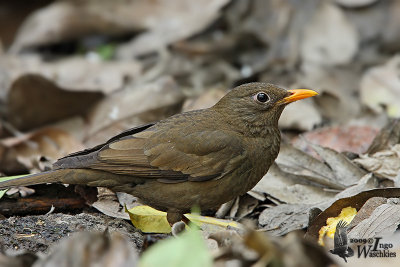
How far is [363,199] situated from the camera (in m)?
4.89

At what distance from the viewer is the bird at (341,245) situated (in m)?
3.97

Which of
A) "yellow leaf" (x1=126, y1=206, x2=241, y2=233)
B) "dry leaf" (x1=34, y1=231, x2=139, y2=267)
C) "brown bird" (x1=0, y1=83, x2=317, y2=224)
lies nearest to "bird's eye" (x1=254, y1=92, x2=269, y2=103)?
"brown bird" (x1=0, y1=83, x2=317, y2=224)

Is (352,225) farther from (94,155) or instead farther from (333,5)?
(333,5)

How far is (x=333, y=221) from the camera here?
4.77 metres

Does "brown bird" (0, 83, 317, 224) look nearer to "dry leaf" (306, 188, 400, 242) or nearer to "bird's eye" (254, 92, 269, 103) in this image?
"bird's eye" (254, 92, 269, 103)

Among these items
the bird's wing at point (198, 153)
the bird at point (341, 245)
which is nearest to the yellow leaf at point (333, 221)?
the bird at point (341, 245)

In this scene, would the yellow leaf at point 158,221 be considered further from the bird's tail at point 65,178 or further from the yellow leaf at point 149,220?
the bird's tail at point 65,178

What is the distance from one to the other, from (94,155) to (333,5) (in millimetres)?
5251

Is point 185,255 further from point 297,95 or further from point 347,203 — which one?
point 297,95

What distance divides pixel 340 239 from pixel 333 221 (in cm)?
57

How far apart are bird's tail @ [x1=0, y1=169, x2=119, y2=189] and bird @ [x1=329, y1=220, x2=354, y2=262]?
181cm

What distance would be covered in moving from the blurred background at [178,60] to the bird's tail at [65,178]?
1976 mm

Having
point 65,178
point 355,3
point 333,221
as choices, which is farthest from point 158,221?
point 355,3

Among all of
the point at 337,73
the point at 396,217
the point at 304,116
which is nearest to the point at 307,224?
the point at 396,217
